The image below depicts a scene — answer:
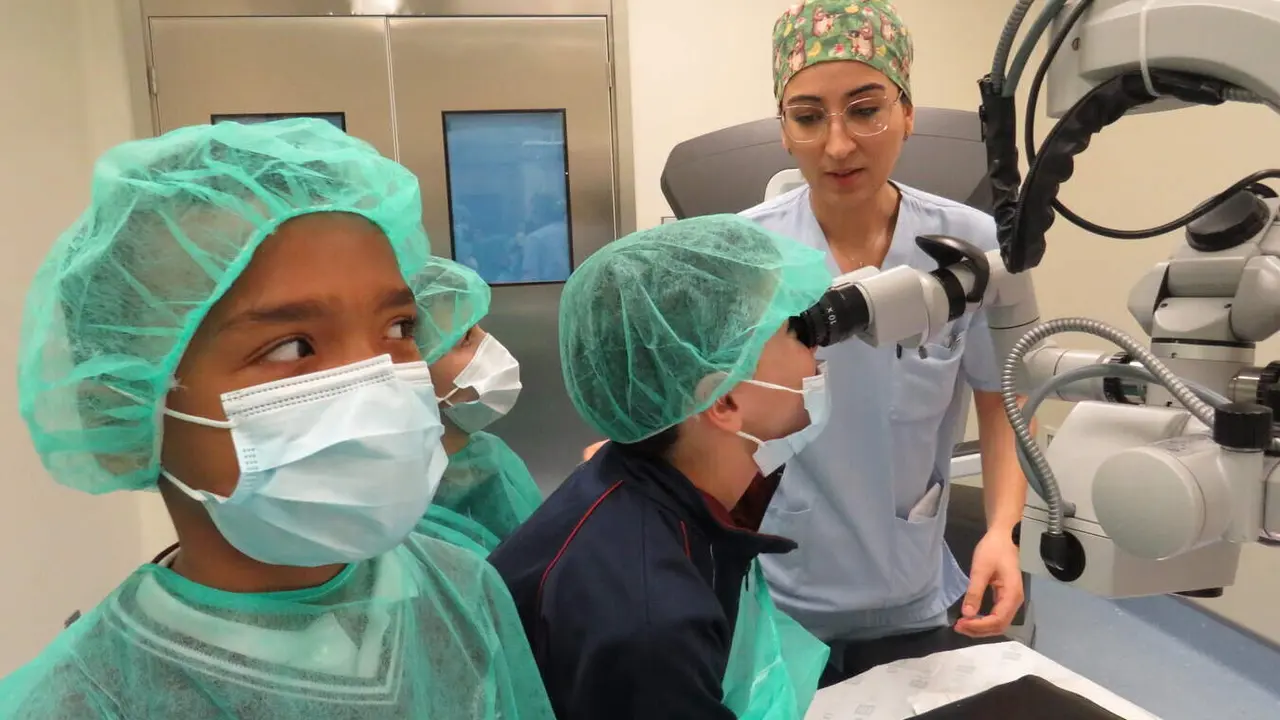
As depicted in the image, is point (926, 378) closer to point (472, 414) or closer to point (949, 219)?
point (949, 219)

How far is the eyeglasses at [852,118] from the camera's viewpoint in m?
1.29

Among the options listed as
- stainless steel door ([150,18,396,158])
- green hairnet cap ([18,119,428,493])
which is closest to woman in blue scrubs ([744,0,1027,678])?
green hairnet cap ([18,119,428,493])

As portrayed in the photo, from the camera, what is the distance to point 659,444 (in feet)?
3.63

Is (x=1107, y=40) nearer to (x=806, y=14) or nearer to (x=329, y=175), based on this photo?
(x=329, y=175)

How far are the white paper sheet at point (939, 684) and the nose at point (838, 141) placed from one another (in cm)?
83

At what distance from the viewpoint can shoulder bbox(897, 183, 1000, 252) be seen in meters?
1.39

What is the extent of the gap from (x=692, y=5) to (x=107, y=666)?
2638 millimetres

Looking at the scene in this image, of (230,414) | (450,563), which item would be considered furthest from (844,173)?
(230,414)

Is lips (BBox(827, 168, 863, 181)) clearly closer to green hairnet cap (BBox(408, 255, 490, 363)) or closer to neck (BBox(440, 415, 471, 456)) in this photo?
green hairnet cap (BBox(408, 255, 490, 363))

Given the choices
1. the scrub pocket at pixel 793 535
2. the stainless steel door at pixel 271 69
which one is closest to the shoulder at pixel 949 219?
the scrub pocket at pixel 793 535

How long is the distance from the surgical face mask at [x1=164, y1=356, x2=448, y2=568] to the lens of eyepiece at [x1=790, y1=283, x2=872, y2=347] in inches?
20.6

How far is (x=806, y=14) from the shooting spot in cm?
133

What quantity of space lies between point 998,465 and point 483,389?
3.18ft

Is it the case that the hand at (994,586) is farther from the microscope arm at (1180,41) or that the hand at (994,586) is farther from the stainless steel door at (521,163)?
the stainless steel door at (521,163)
